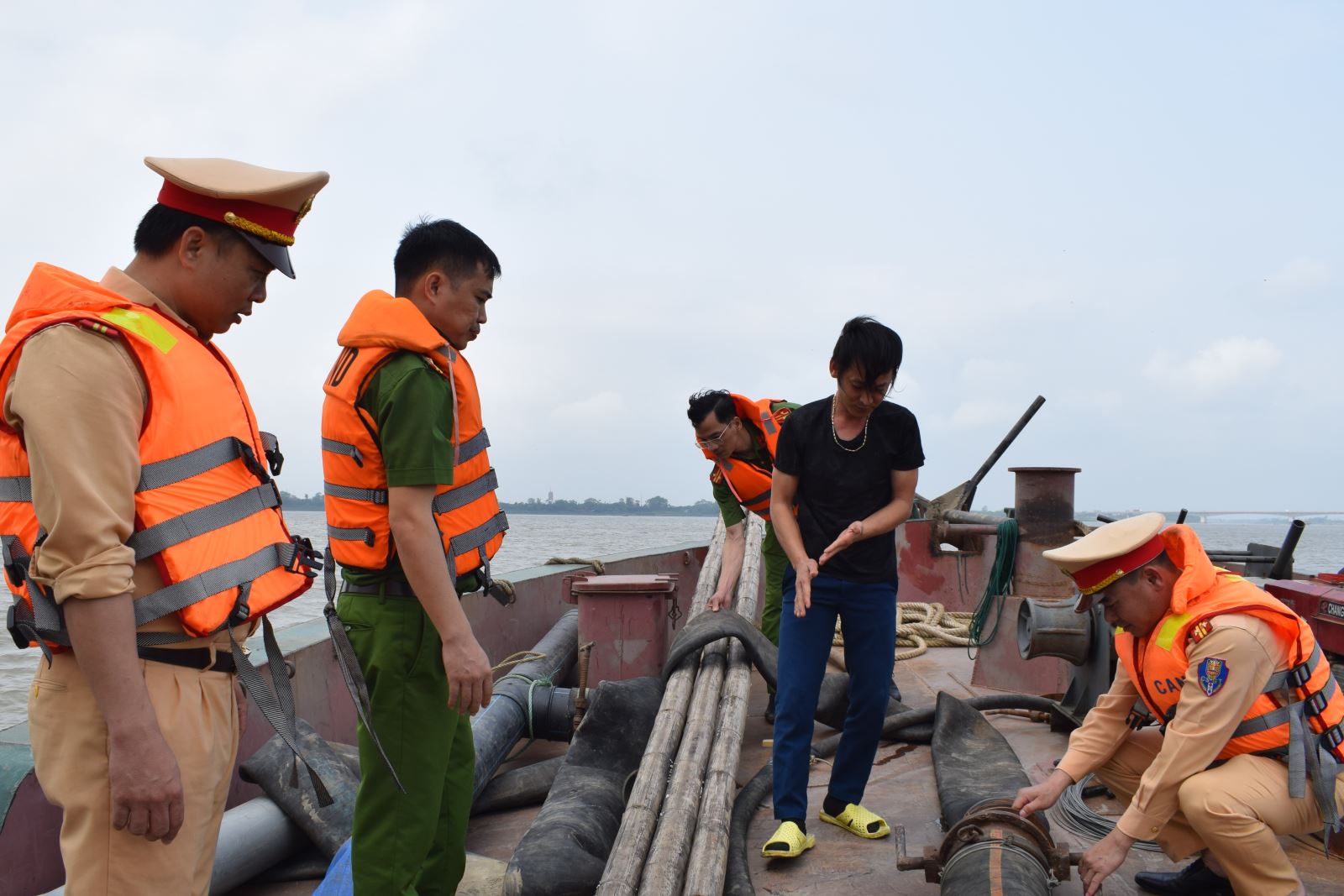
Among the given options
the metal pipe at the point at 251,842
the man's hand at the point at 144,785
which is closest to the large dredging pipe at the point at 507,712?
→ the metal pipe at the point at 251,842

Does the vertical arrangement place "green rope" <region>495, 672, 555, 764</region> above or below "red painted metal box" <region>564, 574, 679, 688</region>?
below

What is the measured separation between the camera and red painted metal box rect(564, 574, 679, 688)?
5020 millimetres

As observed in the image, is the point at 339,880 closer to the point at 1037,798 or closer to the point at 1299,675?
the point at 1037,798

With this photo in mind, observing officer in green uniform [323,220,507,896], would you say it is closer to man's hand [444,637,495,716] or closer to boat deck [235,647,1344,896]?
man's hand [444,637,495,716]

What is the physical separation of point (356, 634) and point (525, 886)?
997 millimetres

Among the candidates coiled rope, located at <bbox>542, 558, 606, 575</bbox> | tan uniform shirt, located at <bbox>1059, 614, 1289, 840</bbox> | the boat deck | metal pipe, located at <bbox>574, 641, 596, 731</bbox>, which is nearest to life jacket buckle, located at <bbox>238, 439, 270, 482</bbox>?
the boat deck

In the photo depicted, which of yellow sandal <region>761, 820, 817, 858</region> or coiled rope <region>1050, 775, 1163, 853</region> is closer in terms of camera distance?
yellow sandal <region>761, 820, 817, 858</region>

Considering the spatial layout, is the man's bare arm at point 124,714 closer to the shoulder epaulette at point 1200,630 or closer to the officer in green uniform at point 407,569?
the officer in green uniform at point 407,569

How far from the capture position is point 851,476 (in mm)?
3373

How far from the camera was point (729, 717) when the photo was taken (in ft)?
12.5

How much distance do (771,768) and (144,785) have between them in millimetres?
2537

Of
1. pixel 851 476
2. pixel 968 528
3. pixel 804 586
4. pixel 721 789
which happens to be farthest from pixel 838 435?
pixel 968 528

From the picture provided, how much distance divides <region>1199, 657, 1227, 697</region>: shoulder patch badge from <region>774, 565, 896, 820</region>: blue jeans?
1.01m

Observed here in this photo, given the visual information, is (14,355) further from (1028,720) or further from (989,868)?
(1028,720)
